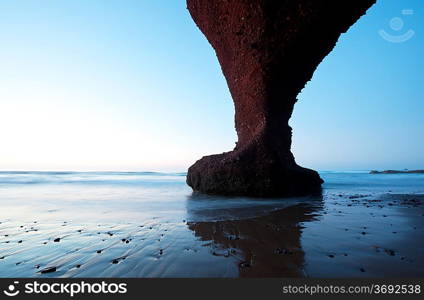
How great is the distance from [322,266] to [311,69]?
9593 millimetres

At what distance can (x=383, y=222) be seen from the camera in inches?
174

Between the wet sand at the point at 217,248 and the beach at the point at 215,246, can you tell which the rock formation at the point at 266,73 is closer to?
the beach at the point at 215,246

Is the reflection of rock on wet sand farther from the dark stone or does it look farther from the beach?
the dark stone

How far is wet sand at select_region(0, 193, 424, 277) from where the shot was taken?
7.59 feet

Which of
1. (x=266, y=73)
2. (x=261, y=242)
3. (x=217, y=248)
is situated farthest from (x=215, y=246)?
(x=266, y=73)

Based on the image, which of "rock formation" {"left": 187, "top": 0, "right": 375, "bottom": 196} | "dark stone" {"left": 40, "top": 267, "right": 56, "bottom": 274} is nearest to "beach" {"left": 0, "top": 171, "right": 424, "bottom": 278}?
"dark stone" {"left": 40, "top": 267, "right": 56, "bottom": 274}

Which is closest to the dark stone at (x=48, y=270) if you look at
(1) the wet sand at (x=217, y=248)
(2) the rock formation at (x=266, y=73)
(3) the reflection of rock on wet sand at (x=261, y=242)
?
(1) the wet sand at (x=217, y=248)

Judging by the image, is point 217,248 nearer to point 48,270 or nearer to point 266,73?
point 48,270

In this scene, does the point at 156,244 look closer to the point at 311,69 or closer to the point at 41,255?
the point at 41,255

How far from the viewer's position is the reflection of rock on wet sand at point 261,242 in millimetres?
2348

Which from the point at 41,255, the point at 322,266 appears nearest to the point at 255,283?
the point at 322,266

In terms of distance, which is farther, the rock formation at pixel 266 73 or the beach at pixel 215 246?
the rock formation at pixel 266 73

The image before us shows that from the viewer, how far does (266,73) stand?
9.72 m

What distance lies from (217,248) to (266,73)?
809 cm
